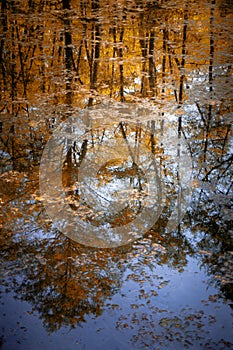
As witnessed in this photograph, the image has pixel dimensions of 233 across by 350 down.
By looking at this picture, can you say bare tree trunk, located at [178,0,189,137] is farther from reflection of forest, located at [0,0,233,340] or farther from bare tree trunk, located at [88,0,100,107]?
bare tree trunk, located at [88,0,100,107]

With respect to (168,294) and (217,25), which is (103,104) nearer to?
(168,294)

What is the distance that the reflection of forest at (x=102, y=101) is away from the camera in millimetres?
4055

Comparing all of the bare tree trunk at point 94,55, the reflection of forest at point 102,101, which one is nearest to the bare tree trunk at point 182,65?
the reflection of forest at point 102,101

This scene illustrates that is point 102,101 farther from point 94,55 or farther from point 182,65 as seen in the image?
point 94,55

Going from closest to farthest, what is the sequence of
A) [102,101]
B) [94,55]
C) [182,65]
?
[102,101], [182,65], [94,55]

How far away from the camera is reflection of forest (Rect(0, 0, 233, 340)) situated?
405 cm

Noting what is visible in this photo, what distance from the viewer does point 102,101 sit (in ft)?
27.4

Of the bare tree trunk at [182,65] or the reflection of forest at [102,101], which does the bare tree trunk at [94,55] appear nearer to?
the reflection of forest at [102,101]

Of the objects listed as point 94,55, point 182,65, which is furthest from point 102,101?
point 94,55

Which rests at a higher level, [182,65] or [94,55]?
[94,55]

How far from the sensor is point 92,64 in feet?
35.2

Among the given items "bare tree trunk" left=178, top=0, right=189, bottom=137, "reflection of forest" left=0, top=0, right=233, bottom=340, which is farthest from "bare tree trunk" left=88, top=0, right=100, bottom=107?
"bare tree trunk" left=178, top=0, right=189, bottom=137

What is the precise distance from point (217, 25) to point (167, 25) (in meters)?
1.79

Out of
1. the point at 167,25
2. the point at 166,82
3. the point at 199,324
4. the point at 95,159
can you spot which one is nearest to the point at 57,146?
the point at 95,159
